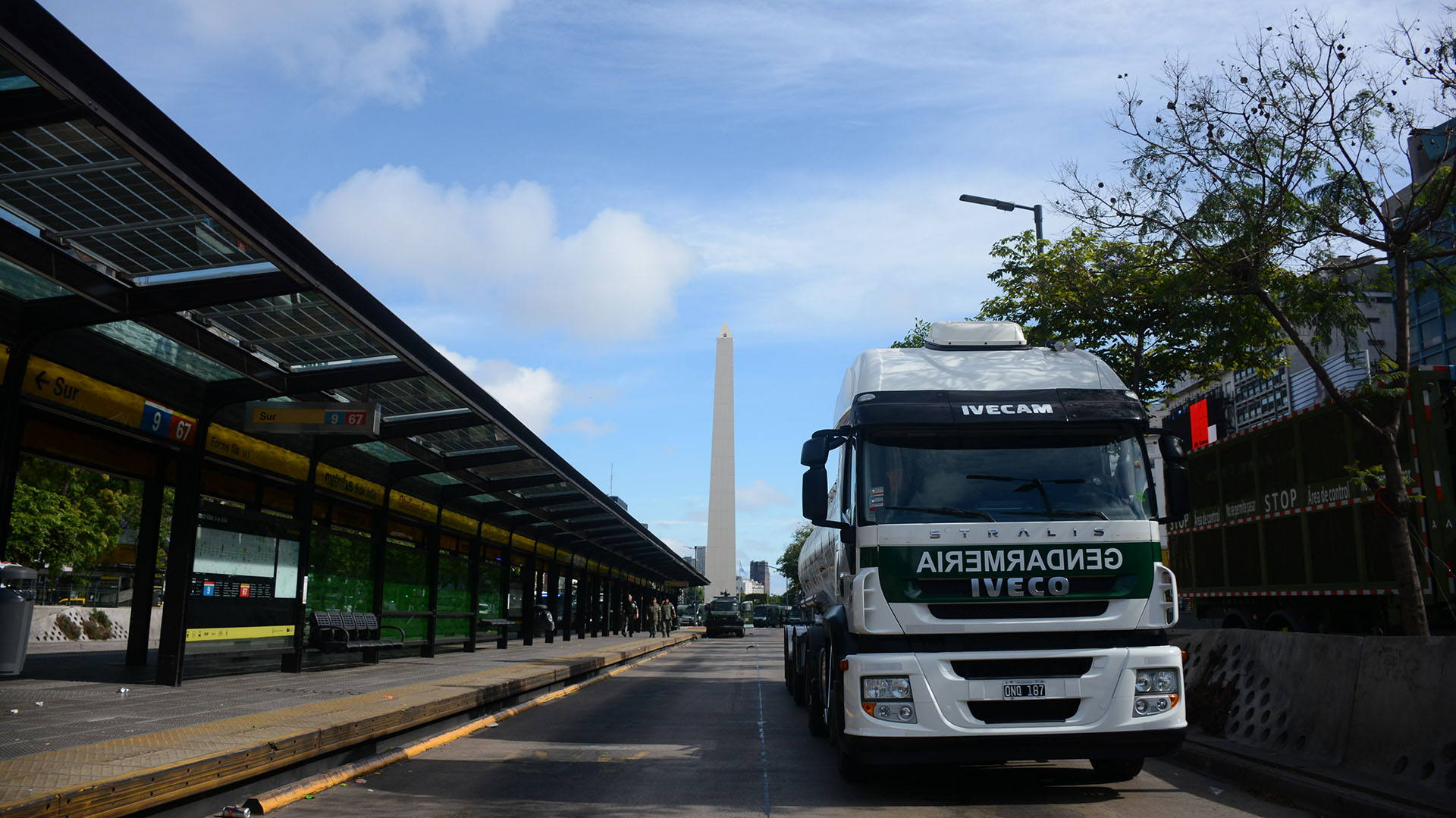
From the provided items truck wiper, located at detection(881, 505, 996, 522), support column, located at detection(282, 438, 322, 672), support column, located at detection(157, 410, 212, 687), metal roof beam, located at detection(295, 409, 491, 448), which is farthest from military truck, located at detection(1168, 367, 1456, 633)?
support column, located at detection(157, 410, 212, 687)

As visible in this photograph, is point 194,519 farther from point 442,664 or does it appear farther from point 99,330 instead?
point 442,664

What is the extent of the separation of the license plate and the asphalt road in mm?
747

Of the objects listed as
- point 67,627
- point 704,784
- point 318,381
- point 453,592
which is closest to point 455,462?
point 453,592

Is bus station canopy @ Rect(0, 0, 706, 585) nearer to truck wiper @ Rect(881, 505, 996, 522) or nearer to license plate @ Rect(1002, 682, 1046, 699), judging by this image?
truck wiper @ Rect(881, 505, 996, 522)

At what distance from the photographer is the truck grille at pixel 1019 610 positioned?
767cm

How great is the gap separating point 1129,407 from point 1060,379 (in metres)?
0.61

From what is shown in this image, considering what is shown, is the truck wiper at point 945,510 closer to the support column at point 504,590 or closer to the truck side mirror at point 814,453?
the truck side mirror at point 814,453

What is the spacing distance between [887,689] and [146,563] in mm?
11242

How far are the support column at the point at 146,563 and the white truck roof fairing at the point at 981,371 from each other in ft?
29.9

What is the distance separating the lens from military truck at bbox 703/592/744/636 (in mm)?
59625

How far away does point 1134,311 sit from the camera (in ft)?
53.6

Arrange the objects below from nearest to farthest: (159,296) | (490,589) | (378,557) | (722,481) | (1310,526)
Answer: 1. (159,296)
2. (1310,526)
3. (378,557)
4. (490,589)
5. (722,481)

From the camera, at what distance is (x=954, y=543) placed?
7.74 metres

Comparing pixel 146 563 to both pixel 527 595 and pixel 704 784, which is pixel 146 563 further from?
pixel 527 595
